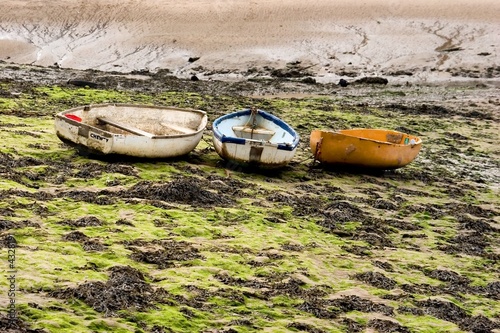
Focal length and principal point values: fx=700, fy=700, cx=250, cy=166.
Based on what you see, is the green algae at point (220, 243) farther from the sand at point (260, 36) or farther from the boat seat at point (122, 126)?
the sand at point (260, 36)

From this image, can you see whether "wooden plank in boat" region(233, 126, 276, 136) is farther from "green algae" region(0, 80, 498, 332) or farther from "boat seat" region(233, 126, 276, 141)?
"green algae" region(0, 80, 498, 332)

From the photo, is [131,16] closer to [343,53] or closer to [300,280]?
[343,53]

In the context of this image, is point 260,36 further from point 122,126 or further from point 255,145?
point 255,145

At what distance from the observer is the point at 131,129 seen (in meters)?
13.1

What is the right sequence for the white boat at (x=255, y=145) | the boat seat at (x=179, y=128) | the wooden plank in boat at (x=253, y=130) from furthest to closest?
the wooden plank in boat at (x=253, y=130) < the boat seat at (x=179, y=128) < the white boat at (x=255, y=145)

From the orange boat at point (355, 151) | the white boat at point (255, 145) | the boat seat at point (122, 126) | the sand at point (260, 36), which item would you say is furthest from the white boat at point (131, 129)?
the sand at point (260, 36)

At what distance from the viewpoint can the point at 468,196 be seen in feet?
43.0

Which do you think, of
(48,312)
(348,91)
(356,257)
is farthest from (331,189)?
(348,91)

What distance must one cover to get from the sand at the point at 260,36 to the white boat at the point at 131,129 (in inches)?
608

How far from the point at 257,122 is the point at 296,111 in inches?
234

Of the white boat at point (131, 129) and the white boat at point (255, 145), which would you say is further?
the white boat at point (255, 145)

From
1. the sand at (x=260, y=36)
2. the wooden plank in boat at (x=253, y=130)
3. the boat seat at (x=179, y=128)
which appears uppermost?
the sand at (x=260, y=36)

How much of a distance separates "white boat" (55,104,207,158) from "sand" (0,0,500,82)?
15455mm

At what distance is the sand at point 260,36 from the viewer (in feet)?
99.9
